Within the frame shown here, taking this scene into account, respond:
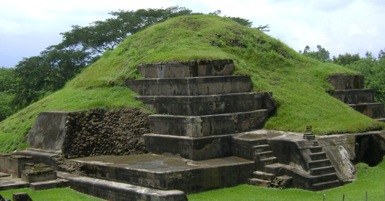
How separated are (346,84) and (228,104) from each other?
17.9 feet

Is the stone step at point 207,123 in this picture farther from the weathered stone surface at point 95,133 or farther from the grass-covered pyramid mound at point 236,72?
the weathered stone surface at point 95,133

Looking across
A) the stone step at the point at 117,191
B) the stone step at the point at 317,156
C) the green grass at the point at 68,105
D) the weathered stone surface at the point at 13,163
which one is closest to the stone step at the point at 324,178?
the stone step at the point at 317,156

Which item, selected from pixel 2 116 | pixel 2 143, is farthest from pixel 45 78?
pixel 2 143

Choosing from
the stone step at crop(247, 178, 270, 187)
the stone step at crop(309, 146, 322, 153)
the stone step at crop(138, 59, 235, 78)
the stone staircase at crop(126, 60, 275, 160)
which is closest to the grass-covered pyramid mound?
the stone step at crop(138, 59, 235, 78)

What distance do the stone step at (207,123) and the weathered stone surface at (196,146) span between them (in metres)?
0.18

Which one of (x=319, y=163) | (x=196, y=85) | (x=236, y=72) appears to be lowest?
(x=319, y=163)

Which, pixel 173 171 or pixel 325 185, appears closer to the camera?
pixel 173 171

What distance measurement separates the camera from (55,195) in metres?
12.3

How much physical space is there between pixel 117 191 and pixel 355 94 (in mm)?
9538

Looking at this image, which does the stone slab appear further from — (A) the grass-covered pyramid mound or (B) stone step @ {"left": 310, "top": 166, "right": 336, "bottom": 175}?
(B) stone step @ {"left": 310, "top": 166, "right": 336, "bottom": 175}

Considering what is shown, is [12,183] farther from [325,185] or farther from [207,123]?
[325,185]

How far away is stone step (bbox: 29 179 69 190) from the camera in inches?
508

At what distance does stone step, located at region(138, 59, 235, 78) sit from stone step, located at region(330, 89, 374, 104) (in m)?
4.21

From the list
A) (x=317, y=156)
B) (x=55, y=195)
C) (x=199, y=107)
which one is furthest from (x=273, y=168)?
(x=55, y=195)
